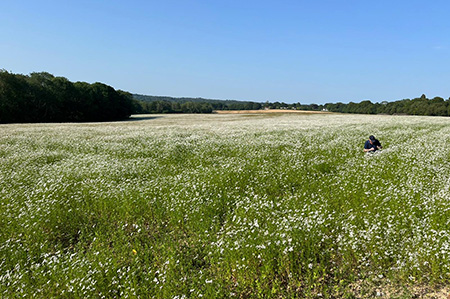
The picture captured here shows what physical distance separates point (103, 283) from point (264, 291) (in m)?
2.64

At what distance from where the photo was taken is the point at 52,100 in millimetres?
52812

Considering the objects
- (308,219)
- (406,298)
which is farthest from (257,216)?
(406,298)

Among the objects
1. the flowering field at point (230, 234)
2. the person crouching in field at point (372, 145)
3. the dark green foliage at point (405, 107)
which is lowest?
the flowering field at point (230, 234)

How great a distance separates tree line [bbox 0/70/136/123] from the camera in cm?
4656

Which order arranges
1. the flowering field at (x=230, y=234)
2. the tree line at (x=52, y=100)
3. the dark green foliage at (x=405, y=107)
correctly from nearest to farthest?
the flowering field at (x=230, y=234) → the tree line at (x=52, y=100) → the dark green foliage at (x=405, y=107)

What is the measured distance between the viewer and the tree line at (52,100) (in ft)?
153

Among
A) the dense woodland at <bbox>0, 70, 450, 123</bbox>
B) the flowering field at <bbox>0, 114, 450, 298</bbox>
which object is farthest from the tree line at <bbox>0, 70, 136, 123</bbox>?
the flowering field at <bbox>0, 114, 450, 298</bbox>

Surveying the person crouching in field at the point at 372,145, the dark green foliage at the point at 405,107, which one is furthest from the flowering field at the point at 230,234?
the dark green foliage at the point at 405,107

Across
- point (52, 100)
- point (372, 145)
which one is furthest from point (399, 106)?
point (52, 100)

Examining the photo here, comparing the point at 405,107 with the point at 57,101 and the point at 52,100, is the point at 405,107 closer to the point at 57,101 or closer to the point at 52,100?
the point at 57,101

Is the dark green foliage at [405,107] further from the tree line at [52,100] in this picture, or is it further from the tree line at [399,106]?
the tree line at [52,100]

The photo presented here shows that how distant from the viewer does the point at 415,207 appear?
5625 mm

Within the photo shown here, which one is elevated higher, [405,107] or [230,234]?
[405,107]

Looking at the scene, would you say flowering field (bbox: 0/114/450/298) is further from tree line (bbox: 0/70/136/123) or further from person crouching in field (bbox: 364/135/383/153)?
tree line (bbox: 0/70/136/123)
